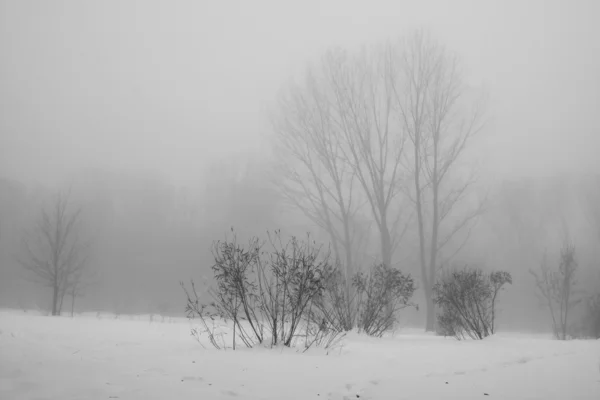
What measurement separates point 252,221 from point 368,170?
494 inches

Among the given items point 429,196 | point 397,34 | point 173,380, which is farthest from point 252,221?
point 173,380

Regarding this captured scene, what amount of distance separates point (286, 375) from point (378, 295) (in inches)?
165

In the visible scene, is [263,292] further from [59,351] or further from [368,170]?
[368,170]

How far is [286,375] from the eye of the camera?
2814 millimetres

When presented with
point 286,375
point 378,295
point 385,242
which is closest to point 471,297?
point 378,295

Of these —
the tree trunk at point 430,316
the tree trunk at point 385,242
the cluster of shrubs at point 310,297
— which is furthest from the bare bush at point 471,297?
the tree trunk at point 385,242

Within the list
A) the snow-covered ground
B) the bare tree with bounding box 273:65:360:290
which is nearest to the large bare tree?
the bare tree with bounding box 273:65:360:290

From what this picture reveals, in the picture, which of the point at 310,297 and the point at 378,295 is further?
Answer: the point at 378,295

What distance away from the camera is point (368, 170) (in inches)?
499

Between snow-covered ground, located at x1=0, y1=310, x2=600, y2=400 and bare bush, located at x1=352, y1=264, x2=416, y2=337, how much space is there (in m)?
2.37

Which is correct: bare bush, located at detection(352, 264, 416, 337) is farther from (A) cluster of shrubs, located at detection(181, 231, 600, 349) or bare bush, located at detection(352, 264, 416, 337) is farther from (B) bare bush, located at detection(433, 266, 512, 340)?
(B) bare bush, located at detection(433, 266, 512, 340)

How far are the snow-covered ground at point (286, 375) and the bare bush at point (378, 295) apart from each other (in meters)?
2.37

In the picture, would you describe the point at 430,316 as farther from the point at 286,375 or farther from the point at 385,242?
the point at 286,375

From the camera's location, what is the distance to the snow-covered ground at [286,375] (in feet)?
7.64
